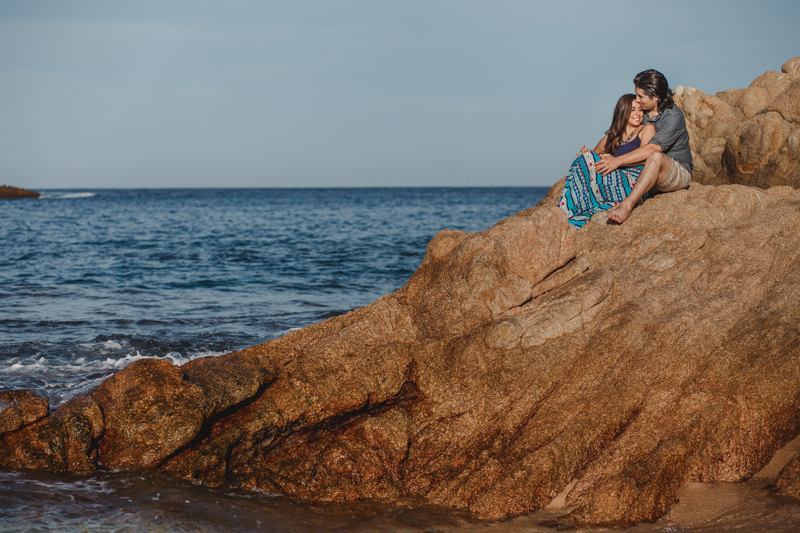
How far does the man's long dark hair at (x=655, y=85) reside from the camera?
23.4 feet

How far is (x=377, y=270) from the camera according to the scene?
17938 millimetres

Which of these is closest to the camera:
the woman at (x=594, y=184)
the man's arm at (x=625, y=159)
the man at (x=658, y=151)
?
the man at (x=658, y=151)

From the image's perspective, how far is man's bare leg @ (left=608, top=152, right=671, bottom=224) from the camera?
21.7 ft

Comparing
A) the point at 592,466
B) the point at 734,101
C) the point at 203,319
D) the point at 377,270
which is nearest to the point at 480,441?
the point at 592,466

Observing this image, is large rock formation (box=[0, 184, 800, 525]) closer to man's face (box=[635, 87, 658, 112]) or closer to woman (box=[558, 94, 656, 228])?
woman (box=[558, 94, 656, 228])

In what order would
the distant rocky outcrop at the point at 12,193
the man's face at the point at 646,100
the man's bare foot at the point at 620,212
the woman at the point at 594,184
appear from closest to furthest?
the man's bare foot at the point at 620,212, the woman at the point at 594,184, the man's face at the point at 646,100, the distant rocky outcrop at the point at 12,193

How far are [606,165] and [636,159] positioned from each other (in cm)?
34

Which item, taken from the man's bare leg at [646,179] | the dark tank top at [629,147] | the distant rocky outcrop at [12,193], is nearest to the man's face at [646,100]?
the dark tank top at [629,147]

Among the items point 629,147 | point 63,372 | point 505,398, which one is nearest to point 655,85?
point 629,147

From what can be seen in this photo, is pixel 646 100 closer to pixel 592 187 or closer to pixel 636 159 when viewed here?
pixel 636 159

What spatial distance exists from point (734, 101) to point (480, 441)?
860 cm

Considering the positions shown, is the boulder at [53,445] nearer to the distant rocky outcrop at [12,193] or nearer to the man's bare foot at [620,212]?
the man's bare foot at [620,212]

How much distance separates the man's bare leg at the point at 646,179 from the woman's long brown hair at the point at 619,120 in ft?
2.02

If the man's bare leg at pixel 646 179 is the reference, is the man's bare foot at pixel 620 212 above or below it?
below
